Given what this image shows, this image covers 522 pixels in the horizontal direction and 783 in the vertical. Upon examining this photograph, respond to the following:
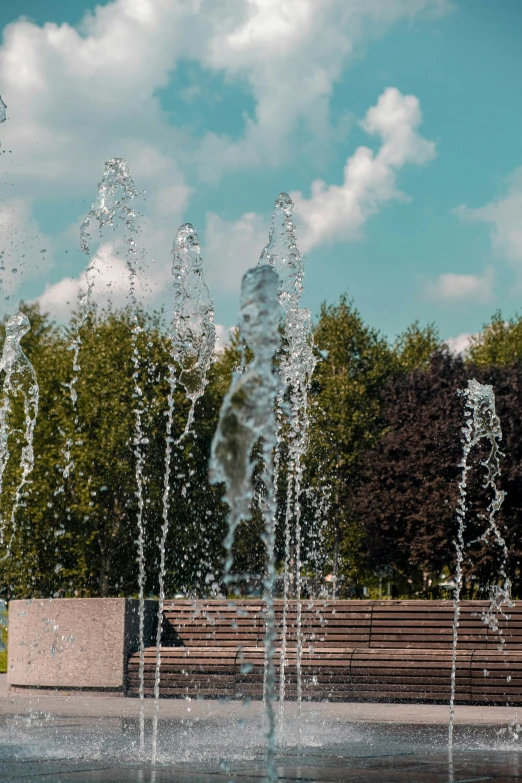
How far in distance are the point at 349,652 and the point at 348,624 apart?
1.06m

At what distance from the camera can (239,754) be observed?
664 centimetres

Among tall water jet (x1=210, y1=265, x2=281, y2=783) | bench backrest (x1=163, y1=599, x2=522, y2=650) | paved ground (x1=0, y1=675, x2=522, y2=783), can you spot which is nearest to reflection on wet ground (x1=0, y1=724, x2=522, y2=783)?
paved ground (x1=0, y1=675, x2=522, y2=783)

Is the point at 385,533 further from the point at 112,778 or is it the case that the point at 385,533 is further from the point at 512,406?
the point at 112,778

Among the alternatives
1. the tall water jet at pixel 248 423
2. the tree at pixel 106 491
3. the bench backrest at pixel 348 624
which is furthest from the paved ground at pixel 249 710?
the tree at pixel 106 491

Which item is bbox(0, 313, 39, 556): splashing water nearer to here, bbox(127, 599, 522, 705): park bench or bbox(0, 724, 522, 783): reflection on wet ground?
bbox(127, 599, 522, 705): park bench

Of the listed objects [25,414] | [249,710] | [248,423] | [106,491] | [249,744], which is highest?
[25,414]

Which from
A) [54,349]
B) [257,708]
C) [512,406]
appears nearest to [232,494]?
[257,708]

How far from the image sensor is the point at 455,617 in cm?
1228

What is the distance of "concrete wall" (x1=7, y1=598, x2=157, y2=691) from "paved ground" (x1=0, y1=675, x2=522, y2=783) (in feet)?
4.61

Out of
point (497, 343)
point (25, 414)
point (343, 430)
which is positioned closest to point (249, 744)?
point (25, 414)

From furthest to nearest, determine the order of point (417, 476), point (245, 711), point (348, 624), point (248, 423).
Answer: point (417, 476), point (348, 624), point (245, 711), point (248, 423)

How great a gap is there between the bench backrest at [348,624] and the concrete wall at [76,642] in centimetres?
61

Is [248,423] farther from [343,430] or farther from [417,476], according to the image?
[343,430]

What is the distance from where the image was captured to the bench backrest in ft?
39.9
